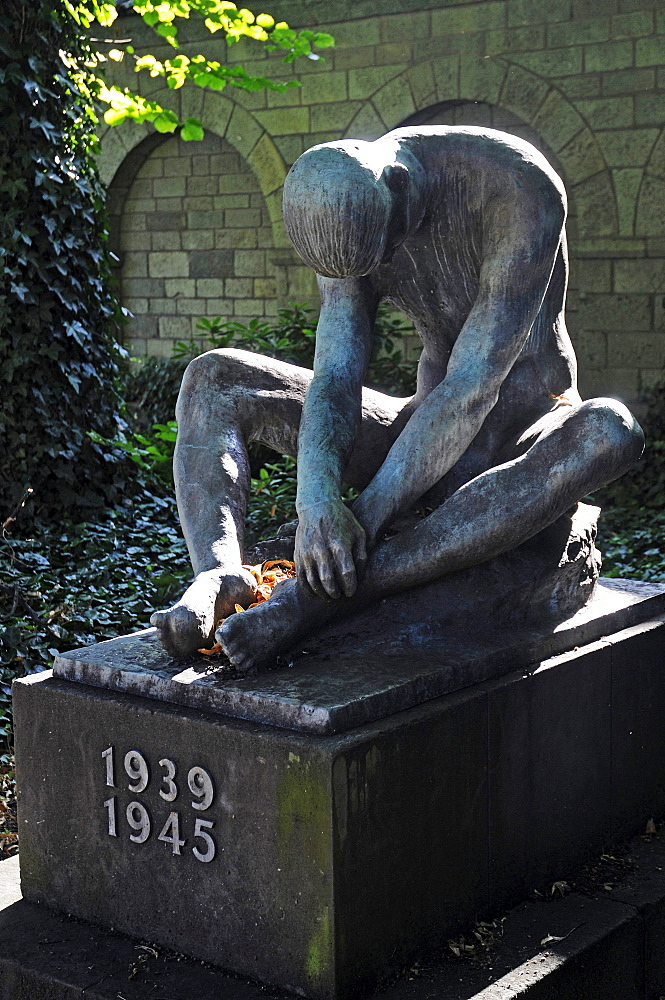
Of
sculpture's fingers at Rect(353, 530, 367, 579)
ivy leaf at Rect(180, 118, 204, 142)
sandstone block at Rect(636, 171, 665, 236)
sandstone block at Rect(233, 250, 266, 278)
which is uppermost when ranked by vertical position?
ivy leaf at Rect(180, 118, 204, 142)

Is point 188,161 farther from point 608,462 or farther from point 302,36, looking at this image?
point 608,462

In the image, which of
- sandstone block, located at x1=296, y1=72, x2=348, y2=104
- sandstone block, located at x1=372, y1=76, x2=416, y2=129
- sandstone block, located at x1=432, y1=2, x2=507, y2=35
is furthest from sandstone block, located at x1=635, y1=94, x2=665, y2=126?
sandstone block, located at x1=296, y1=72, x2=348, y2=104

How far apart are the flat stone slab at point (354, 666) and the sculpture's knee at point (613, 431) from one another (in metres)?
0.45

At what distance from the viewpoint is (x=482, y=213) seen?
117 inches

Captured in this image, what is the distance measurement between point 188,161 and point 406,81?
8.75ft

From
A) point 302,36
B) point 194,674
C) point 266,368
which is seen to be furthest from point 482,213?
point 302,36

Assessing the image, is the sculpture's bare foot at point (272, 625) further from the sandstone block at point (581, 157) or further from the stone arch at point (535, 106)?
the sandstone block at point (581, 157)

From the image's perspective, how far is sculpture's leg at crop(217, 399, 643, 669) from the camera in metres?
2.72

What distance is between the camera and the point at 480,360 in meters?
2.85

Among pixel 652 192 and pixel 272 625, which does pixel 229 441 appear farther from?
pixel 652 192

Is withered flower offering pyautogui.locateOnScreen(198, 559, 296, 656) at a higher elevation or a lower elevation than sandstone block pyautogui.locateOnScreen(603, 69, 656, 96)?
lower

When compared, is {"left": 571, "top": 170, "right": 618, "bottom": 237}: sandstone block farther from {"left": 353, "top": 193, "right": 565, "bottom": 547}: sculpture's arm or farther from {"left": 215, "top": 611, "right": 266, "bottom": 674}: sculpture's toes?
{"left": 215, "top": 611, "right": 266, "bottom": 674}: sculpture's toes

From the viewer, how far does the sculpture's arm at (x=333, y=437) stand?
264 centimetres

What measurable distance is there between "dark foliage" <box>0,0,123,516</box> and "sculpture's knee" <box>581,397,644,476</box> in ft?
15.6
